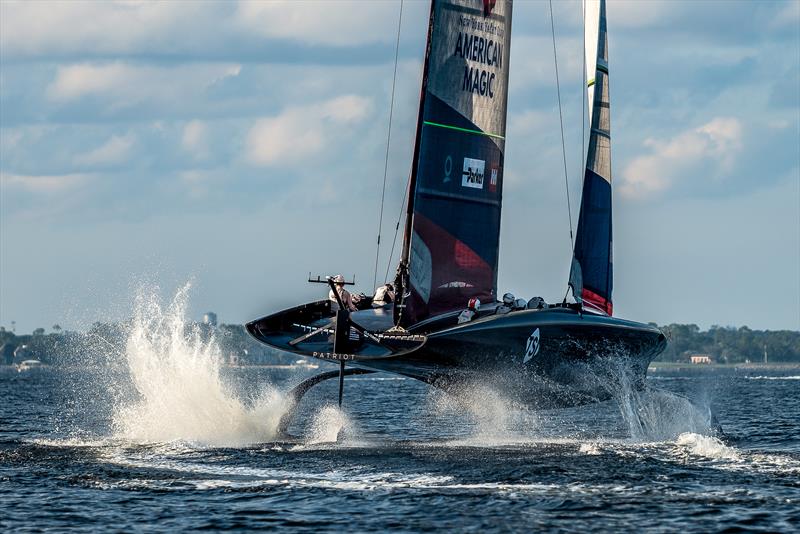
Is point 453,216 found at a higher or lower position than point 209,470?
higher

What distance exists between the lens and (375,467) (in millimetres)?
23172

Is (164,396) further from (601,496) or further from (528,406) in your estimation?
(601,496)

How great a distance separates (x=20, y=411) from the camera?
4475 cm

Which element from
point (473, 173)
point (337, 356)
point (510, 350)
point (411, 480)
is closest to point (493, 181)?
point (473, 173)

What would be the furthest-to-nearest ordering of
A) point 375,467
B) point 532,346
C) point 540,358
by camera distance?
point 540,358 < point 532,346 < point 375,467

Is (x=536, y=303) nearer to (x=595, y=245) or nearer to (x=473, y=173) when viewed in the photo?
(x=473, y=173)

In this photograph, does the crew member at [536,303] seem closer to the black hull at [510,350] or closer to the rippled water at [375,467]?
the black hull at [510,350]

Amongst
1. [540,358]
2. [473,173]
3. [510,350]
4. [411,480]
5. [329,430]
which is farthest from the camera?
[329,430]

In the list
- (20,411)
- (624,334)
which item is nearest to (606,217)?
(624,334)

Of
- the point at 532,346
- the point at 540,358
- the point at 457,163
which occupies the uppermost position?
the point at 457,163

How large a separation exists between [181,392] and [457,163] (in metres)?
8.37

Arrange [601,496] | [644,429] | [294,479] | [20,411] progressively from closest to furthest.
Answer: [601,496] → [294,479] → [644,429] → [20,411]

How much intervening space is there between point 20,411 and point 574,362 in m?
24.5

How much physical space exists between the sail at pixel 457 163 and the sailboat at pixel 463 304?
19 millimetres
